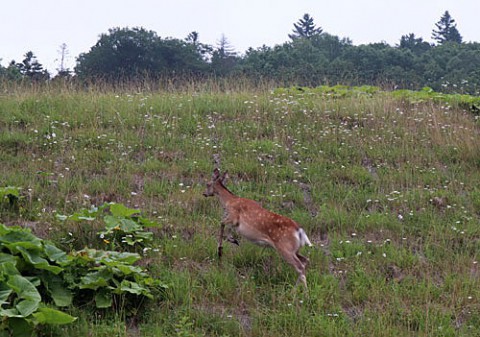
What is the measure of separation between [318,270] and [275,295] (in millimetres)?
737

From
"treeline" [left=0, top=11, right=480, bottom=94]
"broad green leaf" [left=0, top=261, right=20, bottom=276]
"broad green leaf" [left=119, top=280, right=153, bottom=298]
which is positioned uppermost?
"treeline" [left=0, top=11, right=480, bottom=94]

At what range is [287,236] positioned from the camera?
612 cm

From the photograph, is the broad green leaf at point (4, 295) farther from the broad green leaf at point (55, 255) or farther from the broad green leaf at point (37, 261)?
the broad green leaf at point (55, 255)

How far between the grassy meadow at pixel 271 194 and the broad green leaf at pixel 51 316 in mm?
397

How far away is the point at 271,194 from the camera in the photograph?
8609 mm

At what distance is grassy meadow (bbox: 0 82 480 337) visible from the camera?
226 inches

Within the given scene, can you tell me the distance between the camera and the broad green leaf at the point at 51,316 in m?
4.66

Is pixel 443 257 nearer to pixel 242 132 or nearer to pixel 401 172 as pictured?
pixel 401 172

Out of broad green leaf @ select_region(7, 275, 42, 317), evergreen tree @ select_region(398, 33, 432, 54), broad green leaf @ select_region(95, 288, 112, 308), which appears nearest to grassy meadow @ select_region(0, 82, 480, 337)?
broad green leaf @ select_region(95, 288, 112, 308)

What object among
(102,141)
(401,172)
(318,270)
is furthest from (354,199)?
(102,141)

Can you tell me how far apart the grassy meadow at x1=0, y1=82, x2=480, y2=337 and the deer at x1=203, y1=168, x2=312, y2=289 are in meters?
0.28

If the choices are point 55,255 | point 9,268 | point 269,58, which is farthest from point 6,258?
point 269,58

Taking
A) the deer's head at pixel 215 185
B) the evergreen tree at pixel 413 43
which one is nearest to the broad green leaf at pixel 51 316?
the deer's head at pixel 215 185

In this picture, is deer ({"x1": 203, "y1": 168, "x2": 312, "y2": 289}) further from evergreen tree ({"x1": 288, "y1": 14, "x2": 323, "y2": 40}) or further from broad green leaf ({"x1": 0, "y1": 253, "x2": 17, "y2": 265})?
evergreen tree ({"x1": 288, "y1": 14, "x2": 323, "y2": 40})
